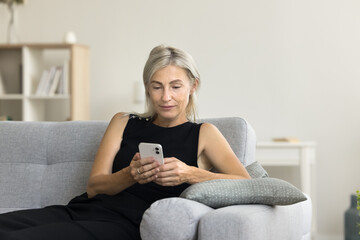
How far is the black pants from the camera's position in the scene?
1.71 m

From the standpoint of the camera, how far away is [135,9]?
4969 millimetres

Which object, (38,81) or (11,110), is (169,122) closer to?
(38,81)

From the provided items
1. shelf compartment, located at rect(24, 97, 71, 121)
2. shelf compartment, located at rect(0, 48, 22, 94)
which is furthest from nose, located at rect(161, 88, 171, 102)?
shelf compartment, located at rect(0, 48, 22, 94)

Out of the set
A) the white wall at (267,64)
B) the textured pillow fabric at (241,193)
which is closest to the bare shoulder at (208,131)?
the textured pillow fabric at (241,193)

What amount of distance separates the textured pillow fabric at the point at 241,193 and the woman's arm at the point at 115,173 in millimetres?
180

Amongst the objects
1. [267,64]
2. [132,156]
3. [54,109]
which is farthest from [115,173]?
[54,109]

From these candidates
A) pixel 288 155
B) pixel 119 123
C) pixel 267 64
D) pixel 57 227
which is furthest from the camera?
pixel 267 64

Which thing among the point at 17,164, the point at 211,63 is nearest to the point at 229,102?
the point at 211,63

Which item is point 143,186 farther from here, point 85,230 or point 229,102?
point 229,102

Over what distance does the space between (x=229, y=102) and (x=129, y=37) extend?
3.32 ft

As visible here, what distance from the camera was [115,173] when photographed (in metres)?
2.09

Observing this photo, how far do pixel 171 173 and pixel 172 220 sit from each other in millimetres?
344

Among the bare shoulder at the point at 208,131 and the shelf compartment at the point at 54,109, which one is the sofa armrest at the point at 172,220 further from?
the shelf compartment at the point at 54,109

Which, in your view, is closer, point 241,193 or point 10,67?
point 241,193
